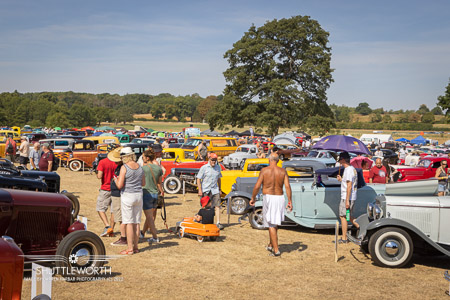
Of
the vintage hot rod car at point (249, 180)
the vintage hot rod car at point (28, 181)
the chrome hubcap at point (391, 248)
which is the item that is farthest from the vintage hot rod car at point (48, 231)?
the vintage hot rod car at point (249, 180)

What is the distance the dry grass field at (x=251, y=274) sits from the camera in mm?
6027

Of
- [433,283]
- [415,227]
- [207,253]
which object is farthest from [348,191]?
[207,253]

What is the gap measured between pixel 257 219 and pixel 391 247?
3688 mm

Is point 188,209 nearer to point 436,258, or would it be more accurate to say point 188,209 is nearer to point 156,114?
point 436,258

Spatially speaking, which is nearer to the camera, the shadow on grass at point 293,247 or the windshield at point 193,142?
the shadow on grass at point 293,247

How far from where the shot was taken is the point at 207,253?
8133 millimetres

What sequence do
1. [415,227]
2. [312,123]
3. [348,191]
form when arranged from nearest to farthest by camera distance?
[415,227], [348,191], [312,123]

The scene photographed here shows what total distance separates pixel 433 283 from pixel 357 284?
4.04 feet

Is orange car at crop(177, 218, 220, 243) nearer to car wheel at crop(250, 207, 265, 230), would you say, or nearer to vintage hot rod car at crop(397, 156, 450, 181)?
car wheel at crop(250, 207, 265, 230)

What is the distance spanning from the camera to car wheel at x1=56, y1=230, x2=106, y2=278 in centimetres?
598

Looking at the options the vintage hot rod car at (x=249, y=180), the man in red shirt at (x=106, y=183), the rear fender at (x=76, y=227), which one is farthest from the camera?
the vintage hot rod car at (x=249, y=180)

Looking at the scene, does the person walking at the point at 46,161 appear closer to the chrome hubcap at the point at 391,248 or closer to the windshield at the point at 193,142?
the chrome hubcap at the point at 391,248

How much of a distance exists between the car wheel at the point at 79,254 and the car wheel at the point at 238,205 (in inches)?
243

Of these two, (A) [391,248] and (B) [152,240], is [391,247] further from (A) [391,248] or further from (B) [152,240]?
(B) [152,240]
